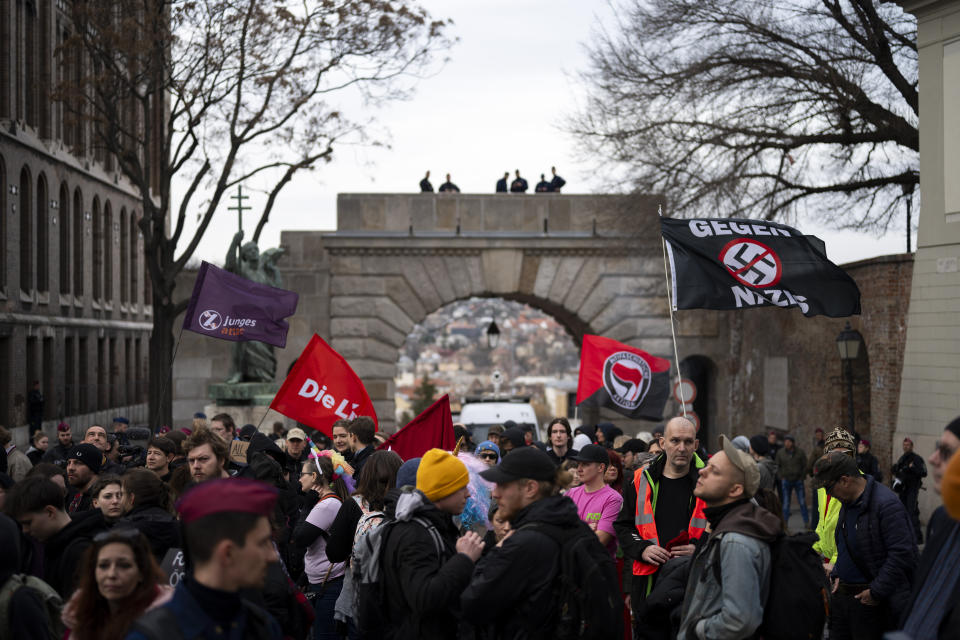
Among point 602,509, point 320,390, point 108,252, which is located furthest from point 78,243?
point 602,509

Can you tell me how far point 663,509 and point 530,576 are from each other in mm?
2698

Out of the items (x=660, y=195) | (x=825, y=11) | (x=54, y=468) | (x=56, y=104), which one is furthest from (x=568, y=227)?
(x=54, y=468)

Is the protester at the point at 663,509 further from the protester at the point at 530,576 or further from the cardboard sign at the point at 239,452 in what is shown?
the cardboard sign at the point at 239,452

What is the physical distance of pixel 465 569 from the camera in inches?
210

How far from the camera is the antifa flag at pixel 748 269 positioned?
35.9ft

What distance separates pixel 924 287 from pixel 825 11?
7438 millimetres

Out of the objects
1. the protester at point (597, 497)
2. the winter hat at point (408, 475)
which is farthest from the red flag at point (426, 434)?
the winter hat at point (408, 475)

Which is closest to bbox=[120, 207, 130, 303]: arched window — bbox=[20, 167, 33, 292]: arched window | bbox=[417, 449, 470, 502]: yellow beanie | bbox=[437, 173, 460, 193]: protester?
bbox=[20, 167, 33, 292]: arched window

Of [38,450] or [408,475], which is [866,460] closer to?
[38,450]

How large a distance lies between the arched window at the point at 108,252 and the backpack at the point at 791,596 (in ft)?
127

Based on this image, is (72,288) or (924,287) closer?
(924,287)

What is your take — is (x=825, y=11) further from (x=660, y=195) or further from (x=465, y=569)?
(x=465, y=569)

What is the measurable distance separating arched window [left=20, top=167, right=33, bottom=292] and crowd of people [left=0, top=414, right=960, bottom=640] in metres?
24.8

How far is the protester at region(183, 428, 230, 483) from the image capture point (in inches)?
286
